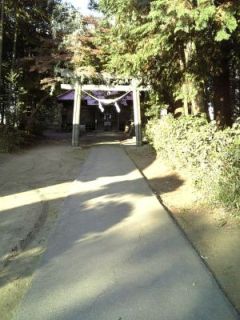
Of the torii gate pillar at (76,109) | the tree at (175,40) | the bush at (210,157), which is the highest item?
the tree at (175,40)

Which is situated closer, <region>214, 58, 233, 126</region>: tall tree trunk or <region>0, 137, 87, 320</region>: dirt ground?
<region>0, 137, 87, 320</region>: dirt ground

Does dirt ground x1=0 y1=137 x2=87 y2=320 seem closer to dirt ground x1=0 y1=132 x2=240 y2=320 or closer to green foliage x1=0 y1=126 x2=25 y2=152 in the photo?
dirt ground x1=0 y1=132 x2=240 y2=320

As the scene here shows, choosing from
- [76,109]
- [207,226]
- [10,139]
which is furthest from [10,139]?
[207,226]

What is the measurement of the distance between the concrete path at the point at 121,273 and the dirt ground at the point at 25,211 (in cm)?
23

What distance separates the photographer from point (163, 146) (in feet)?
49.3

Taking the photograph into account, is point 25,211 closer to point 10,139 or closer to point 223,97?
point 223,97

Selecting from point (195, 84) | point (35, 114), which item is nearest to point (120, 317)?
point (195, 84)

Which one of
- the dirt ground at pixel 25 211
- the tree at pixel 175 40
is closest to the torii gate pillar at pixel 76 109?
the tree at pixel 175 40

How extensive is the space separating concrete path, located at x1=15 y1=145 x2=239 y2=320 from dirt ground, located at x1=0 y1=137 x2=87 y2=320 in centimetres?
23

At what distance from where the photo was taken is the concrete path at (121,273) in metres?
4.22

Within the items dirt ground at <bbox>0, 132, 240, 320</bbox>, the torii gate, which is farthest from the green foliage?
dirt ground at <bbox>0, 132, 240, 320</bbox>

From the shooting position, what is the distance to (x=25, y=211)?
8633 mm

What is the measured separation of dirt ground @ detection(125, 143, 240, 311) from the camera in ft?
17.1

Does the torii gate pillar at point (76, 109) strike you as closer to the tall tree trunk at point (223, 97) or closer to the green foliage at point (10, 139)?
the green foliage at point (10, 139)
